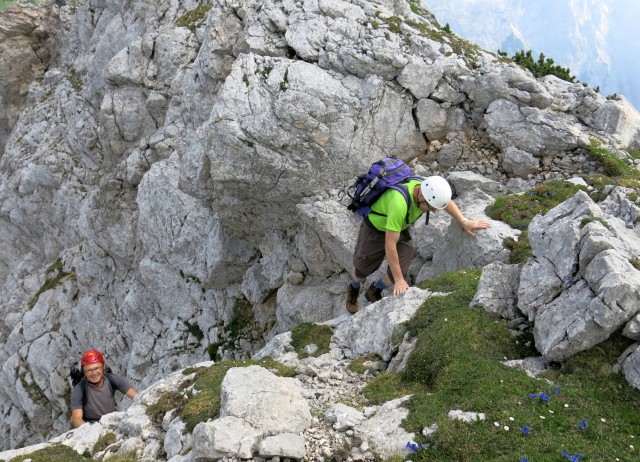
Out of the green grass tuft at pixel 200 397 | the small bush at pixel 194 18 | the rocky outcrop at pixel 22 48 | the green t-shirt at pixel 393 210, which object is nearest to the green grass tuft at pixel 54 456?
the green grass tuft at pixel 200 397

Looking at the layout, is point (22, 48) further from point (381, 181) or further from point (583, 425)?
point (583, 425)

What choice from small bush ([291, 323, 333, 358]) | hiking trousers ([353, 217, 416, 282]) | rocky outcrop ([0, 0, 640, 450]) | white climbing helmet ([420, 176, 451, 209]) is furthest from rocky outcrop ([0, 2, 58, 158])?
white climbing helmet ([420, 176, 451, 209])

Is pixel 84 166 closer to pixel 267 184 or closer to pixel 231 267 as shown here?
pixel 231 267

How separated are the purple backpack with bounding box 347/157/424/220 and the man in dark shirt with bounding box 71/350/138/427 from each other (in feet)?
31.3

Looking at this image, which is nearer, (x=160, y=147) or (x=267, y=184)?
(x=267, y=184)

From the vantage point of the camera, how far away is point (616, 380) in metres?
9.16

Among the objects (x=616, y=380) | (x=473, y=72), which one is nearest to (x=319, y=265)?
(x=473, y=72)

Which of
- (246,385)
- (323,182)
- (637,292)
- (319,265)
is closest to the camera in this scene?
(637,292)

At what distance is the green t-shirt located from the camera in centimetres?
1300

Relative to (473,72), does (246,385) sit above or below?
below

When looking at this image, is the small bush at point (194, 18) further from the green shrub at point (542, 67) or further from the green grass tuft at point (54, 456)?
the green grass tuft at point (54, 456)

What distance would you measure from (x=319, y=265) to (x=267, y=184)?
5051mm

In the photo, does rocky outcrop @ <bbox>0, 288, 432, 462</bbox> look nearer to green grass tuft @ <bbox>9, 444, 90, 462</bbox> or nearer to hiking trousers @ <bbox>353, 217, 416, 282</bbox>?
green grass tuft @ <bbox>9, 444, 90, 462</bbox>

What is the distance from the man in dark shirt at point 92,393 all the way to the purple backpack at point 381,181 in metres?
9.53
